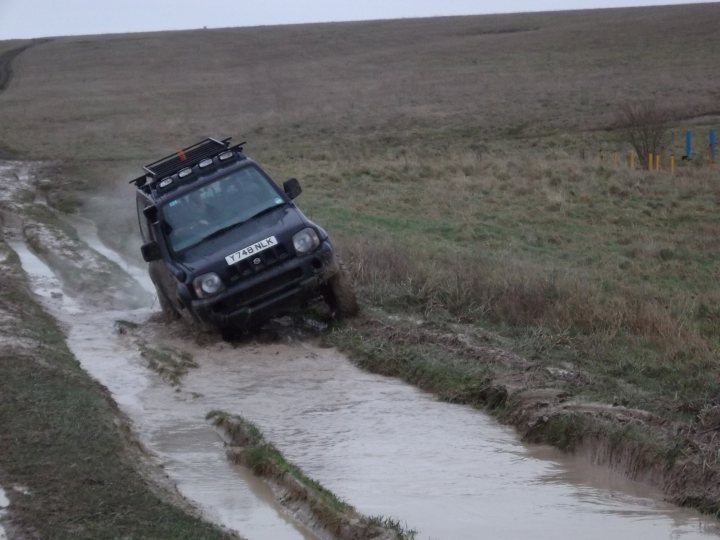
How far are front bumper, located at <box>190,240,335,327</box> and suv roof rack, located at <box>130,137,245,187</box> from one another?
1.77 meters

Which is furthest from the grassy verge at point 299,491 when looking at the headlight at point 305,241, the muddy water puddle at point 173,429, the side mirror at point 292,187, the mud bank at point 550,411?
the side mirror at point 292,187

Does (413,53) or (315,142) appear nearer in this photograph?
(315,142)

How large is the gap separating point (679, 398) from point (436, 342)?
275 cm

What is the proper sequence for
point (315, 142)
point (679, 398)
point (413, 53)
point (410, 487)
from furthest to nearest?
1. point (413, 53)
2. point (315, 142)
3. point (679, 398)
4. point (410, 487)

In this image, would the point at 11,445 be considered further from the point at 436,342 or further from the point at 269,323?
the point at 269,323

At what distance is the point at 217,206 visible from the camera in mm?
11273

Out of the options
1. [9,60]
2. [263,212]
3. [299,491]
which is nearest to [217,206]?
[263,212]

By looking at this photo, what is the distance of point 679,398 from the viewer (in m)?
7.84

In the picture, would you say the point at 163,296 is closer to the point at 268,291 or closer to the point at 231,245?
the point at 231,245

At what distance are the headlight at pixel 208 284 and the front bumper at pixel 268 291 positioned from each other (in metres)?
0.06

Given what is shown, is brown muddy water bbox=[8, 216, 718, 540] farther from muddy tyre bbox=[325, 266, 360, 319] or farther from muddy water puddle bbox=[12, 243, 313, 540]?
muddy tyre bbox=[325, 266, 360, 319]

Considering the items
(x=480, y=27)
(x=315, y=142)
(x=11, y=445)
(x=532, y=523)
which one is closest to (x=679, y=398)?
(x=532, y=523)

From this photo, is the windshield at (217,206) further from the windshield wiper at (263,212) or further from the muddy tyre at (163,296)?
the muddy tyre at (163,296)

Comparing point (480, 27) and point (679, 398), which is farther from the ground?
point (480, 27)
